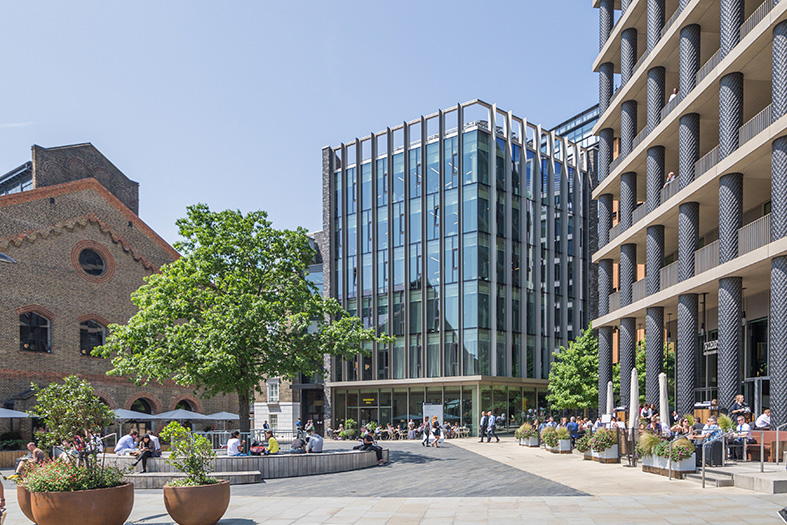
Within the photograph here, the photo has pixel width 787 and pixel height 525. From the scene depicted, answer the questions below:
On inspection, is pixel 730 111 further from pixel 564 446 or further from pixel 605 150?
pixel 564 446

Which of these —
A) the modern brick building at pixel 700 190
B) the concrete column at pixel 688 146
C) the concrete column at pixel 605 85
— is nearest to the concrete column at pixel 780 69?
the modern brick building at pixel 700 190

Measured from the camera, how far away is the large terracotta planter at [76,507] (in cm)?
1155

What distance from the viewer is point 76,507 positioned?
1158cm

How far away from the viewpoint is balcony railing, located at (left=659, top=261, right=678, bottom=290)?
29141 millimetres

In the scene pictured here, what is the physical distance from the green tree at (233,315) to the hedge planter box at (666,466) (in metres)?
12.1

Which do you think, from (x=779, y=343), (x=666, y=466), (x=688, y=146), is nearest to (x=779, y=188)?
(x=779, y=343)

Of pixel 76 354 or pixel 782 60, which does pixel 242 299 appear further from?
pixel 782 60

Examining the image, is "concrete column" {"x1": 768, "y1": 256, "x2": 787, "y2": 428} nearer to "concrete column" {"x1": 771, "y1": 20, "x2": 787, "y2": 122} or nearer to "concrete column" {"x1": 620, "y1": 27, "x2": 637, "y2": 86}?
"concrete column" {"x1": 771, "y1": 20, "x2": 787, "y2": 122}

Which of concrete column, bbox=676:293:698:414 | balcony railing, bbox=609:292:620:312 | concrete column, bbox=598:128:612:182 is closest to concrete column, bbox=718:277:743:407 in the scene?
concrete column, bbox=676:293:698:414

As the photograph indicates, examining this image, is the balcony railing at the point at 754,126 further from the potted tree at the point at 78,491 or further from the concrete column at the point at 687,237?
the potted tree at the point at 78,491

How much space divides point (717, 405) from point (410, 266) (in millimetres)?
29019

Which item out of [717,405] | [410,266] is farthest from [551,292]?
[717,405]

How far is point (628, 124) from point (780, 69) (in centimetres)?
1278

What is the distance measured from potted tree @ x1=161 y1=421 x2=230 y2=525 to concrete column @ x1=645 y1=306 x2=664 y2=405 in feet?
71.7
